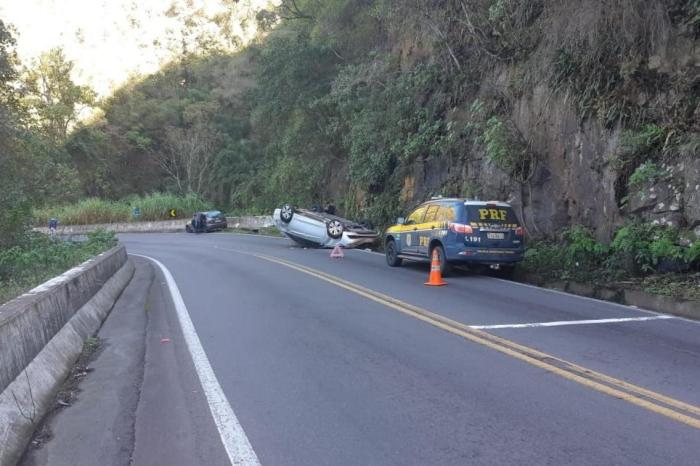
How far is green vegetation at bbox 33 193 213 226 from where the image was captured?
4981 centimetres

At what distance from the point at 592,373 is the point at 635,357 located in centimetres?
101

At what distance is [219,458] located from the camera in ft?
14.8

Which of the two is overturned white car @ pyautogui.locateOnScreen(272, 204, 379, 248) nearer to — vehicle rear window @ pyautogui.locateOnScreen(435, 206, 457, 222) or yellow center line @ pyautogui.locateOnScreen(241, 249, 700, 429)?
vehicle rear window @ pyautogui.locateOnScreen(435, 206, 457, 222)

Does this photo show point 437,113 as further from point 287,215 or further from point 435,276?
point 435,276

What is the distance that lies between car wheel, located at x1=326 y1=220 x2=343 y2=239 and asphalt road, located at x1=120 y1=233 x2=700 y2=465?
11.6 meters

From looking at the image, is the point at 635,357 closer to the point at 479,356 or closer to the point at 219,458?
the point at 479,356

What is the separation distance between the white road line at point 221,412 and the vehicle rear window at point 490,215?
726 centimetres

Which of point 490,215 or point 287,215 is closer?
point 490,215

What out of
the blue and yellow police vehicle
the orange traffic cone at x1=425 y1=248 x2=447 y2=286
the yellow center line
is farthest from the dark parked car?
the yellow center line

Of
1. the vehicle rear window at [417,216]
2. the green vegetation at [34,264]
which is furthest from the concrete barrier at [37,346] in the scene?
the vehicle rear window at [417,216]

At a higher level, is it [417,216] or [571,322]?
[417,216]

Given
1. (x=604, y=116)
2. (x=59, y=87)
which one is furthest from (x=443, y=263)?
(x=59, y=87)

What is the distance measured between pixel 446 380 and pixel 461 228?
8.12 metres

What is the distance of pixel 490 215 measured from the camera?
14.3m
